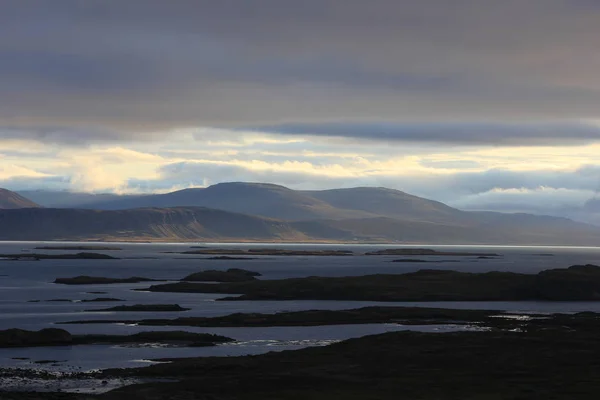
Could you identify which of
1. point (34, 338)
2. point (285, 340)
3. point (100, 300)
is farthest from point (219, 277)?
point (34, 338)

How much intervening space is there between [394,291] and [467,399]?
257ft

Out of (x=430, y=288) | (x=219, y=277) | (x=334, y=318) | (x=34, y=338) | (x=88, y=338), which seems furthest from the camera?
(x=219, y=277)

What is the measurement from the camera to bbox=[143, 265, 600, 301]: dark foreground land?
127 m

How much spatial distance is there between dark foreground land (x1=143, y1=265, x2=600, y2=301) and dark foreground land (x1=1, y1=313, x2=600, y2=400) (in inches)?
2077

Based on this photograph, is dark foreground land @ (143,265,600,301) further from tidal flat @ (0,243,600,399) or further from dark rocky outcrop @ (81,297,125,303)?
dark rocky outcrop @ (81,297,125,303)

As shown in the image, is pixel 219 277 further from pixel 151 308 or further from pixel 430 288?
pixel 151 308

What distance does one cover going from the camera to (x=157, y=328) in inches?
3312

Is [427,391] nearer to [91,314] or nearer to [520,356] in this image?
[520,356]

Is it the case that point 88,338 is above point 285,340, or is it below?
below

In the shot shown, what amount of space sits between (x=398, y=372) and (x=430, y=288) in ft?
242

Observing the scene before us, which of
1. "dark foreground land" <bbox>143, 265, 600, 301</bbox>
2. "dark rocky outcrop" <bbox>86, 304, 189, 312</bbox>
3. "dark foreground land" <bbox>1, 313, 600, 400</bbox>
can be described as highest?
"dark foreground land" <bbox>143, 265, 600, 301</bbox>

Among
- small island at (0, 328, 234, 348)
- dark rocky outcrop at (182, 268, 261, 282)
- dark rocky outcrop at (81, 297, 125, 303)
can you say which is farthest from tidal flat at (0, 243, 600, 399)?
dark rocky outcrop at (182, 268, 261, 282)

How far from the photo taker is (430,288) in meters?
132

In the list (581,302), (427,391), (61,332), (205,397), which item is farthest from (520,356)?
(581,302)
